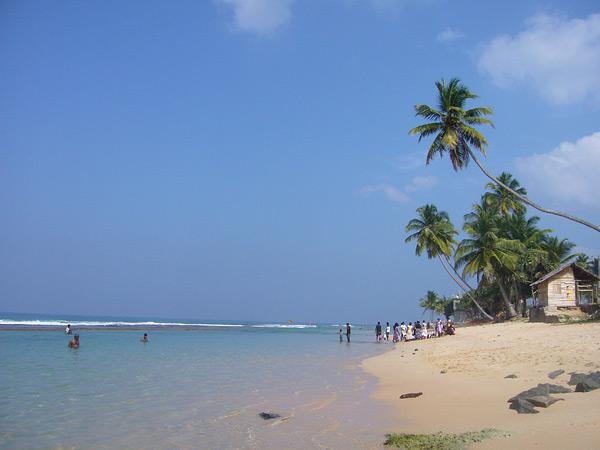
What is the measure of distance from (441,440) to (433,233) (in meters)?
32.5

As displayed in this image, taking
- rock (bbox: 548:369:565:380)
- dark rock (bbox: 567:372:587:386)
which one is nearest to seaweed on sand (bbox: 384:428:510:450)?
dark rock (bbox: 567:372:587:386)

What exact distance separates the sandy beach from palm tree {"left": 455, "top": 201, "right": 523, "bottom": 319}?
17.1m

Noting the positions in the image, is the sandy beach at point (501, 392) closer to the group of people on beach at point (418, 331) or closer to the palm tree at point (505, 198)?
the group of people on beach at point (418, 331)

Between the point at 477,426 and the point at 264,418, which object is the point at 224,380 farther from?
the point at 477,426

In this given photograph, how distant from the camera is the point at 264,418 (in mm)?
8094

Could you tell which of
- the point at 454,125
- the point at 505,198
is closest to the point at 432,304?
the point at 505,198

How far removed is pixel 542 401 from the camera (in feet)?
21.0

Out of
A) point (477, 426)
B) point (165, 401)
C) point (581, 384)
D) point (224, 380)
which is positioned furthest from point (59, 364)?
point (581, 384)

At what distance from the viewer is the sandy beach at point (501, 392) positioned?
5.35 m

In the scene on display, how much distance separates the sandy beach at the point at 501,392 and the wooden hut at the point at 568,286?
13.0 metres

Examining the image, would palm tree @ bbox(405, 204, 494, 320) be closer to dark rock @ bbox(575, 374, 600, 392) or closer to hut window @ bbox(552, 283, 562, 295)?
hut window @ bbox(552, 283, 562, 295)

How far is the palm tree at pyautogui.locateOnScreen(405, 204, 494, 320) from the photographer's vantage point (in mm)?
36625

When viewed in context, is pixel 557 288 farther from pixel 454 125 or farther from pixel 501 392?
pixel 501 392

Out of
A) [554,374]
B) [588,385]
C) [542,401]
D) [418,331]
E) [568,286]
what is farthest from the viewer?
[418,331]
